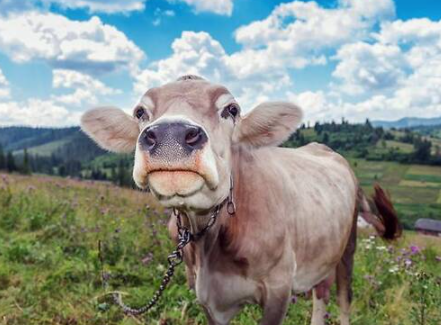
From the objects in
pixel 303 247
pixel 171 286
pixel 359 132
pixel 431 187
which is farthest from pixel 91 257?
pixel 359 132

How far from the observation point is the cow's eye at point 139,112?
2805 mm

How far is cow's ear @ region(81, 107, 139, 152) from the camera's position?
3170 mm

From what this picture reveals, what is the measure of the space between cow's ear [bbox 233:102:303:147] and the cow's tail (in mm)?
3065

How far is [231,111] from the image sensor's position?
279 cm

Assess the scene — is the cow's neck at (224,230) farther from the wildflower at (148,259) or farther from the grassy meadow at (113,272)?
the wildflower at (148,259)

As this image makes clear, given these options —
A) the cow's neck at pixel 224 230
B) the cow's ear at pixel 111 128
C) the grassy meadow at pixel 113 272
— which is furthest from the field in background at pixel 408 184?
the cow's ear at pixel 111 128

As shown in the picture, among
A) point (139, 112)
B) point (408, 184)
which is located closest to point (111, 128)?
point (139, 112)

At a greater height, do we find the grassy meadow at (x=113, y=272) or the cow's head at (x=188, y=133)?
the cow's head at (x=188, y=133)

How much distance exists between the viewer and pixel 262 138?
10.2 feet

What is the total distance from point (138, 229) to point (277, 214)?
4225 mm

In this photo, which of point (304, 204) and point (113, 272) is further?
point (113, 272)

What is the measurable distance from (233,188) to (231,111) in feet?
1.97

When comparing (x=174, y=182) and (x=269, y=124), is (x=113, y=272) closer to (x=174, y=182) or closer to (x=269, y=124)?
(x=269, y=124)

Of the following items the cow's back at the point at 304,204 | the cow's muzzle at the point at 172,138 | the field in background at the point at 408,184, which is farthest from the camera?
the field in background at the point at 408,184
